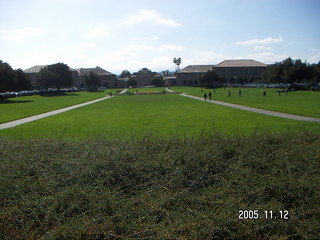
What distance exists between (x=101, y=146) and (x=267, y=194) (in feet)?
13.3

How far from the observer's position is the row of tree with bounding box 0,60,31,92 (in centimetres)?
5306

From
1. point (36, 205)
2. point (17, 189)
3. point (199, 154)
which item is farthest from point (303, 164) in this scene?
point (17, 189)

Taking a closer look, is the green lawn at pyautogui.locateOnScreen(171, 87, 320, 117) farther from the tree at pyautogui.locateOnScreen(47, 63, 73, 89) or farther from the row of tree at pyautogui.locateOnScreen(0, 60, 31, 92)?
the tree at pyautogui.locateOnScreen(47, 63, 73, 89)

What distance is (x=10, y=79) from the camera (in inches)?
2143

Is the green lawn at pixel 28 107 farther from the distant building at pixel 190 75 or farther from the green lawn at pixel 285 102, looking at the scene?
the distant building at pixel 190 75

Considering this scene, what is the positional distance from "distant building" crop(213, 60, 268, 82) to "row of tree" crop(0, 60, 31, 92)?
8873 cm

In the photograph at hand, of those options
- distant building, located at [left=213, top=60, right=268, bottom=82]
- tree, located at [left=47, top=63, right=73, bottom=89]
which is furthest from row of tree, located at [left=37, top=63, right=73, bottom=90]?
distant building, located at [left=213, top=60, right=268, bottom=82]

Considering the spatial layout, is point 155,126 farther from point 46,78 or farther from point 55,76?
point 55,76

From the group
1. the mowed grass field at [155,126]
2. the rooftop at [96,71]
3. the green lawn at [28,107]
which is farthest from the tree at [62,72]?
the mowed grass field at [155,126]

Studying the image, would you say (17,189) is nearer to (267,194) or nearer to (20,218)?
(20,218)

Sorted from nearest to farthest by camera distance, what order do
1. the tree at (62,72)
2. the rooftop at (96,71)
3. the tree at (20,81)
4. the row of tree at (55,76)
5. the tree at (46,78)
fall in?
the tree at (20,81) → the tree at (46,78) → the row of tree at (55,76) → the tree at (62,72) → the rooftop at (96,71)

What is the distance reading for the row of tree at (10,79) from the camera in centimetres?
5306

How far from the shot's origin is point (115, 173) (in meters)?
5.38

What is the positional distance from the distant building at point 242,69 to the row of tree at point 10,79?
8873 centimetres
